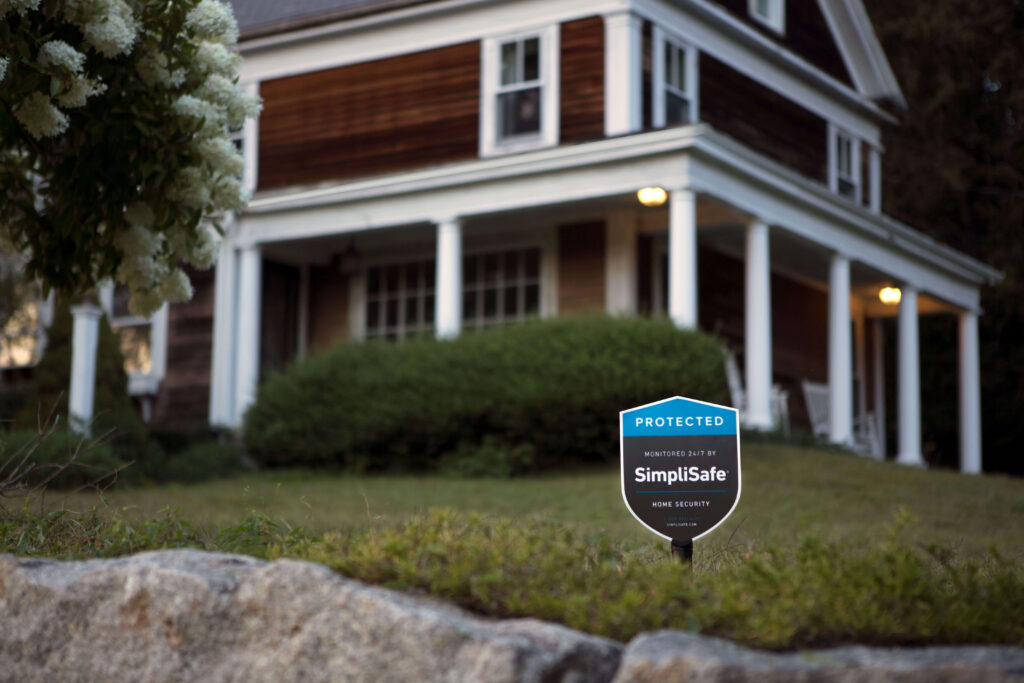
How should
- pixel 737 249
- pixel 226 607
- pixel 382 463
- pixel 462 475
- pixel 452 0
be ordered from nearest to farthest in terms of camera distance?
1. pixel 226 607
2. pixel 462 475
3. pixel 382 463
4. pixel 452 0
5. pixel 737 249

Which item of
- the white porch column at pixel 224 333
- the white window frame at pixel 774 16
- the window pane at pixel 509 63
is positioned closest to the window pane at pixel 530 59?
the window pane at pixel 509 63

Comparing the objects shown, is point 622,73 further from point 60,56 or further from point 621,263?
point 60,56

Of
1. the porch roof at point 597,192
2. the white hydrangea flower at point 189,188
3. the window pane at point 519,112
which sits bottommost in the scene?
the white hydrangea flower at point 189,188

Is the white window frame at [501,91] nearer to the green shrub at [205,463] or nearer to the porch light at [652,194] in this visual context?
the porch light at [652,194]

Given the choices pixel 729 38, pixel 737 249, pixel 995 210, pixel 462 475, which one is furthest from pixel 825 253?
pixel 995 210

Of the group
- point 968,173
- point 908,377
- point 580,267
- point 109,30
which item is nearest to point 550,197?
point 580,267

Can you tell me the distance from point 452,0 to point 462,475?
6.25 meters

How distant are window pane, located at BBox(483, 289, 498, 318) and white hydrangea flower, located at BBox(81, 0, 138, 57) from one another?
35.8 feet

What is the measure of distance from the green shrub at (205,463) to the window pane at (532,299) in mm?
4046

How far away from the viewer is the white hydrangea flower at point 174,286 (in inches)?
305

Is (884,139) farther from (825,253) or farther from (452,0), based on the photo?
(452,0)

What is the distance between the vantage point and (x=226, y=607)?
14.1ft

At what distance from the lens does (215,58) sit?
293 inches

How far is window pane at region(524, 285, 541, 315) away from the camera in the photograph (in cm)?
1712
